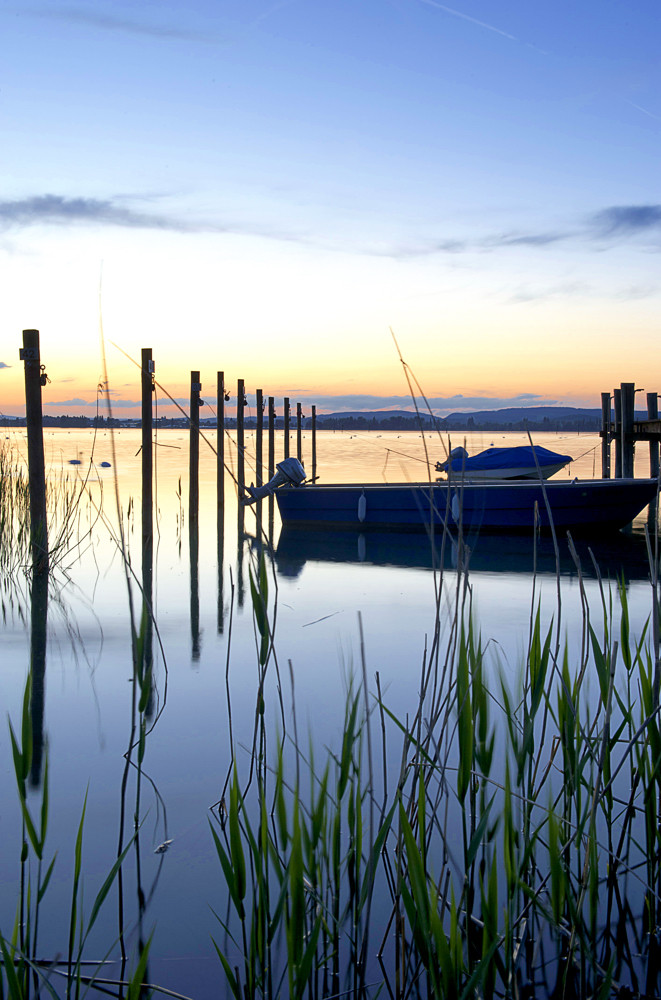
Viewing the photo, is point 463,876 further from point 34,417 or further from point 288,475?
point 288,475

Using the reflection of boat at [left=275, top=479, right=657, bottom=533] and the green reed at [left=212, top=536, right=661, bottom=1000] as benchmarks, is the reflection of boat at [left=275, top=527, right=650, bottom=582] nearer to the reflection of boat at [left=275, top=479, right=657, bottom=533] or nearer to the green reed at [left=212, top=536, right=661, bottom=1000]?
the reflection of boat at [left=275, top=479, right=657, bottom=533]

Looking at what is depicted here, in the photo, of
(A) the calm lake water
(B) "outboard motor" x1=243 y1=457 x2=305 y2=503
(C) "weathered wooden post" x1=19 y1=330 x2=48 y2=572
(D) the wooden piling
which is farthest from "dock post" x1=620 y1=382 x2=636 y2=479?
(C) "weathered wooden post" x1=19 y1=330 x2=48 y2=572

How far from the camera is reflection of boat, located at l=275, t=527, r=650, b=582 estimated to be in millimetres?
11398

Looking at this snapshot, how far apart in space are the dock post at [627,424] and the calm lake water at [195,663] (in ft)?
13.7

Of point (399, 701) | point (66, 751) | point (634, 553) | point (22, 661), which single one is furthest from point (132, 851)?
point (634, 553)

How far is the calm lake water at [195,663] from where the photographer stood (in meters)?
3.21

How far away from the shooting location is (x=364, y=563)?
39.4 feet

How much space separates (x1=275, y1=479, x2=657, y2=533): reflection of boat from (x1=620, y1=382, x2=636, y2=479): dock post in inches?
123

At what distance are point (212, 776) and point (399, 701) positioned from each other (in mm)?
1671

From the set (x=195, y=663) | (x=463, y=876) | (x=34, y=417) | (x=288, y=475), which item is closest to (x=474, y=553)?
(x=288, y=475)

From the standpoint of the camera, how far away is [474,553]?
13008 mm

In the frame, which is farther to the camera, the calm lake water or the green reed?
the calm lake water

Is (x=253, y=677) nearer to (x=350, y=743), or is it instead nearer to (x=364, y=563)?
(x=350, y=743)

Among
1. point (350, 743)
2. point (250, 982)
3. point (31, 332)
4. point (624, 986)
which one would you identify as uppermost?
point (31, 332)
